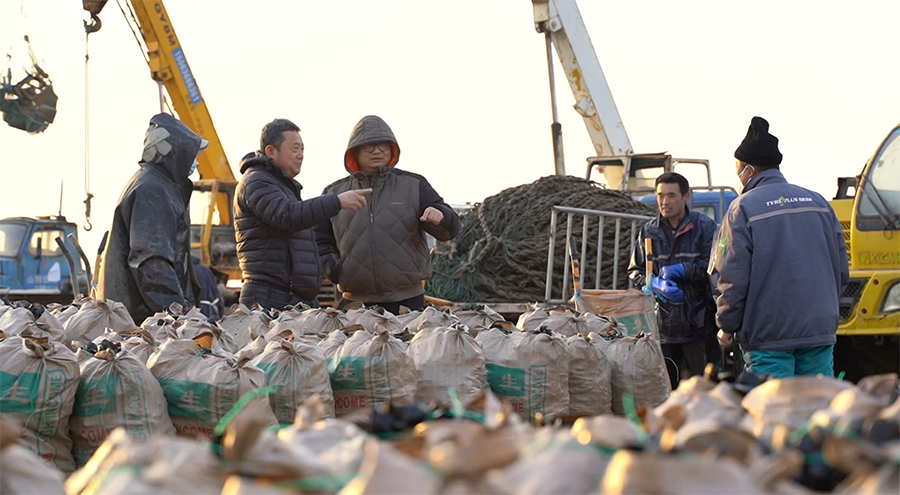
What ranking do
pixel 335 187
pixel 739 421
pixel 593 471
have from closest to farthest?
pixel 593 471, pixel 739 421, pixel 335 187

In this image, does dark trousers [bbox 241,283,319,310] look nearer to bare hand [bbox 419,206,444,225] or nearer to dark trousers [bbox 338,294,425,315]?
dark trousers [bbox 338,294,425,315]

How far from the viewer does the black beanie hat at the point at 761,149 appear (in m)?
5.37

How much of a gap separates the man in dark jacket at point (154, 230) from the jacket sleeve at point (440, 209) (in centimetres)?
130

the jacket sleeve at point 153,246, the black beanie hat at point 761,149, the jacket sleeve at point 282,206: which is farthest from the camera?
the jacket sleeve at point 282,206

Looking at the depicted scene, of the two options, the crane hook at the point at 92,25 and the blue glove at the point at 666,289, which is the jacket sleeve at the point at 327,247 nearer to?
the blue glove at the point at 666,289

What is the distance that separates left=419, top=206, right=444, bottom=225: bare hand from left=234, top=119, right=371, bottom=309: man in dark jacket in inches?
14.6

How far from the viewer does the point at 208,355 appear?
14.2ft

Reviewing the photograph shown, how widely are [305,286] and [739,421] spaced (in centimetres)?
440

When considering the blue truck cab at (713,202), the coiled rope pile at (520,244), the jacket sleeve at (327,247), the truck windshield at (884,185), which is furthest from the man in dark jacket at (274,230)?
the blue truck cab at (713,202)

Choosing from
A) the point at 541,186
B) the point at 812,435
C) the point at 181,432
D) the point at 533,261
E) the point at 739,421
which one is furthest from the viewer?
the point at 541,186

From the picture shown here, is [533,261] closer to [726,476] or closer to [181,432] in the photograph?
[181,432]

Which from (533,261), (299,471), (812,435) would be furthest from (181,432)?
(533,261)

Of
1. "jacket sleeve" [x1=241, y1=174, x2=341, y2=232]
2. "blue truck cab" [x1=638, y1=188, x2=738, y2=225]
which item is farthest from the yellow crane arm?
"jacket sleeve" [x1=241, y1=174, x2=341, y2=232]

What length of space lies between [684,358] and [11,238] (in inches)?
508
